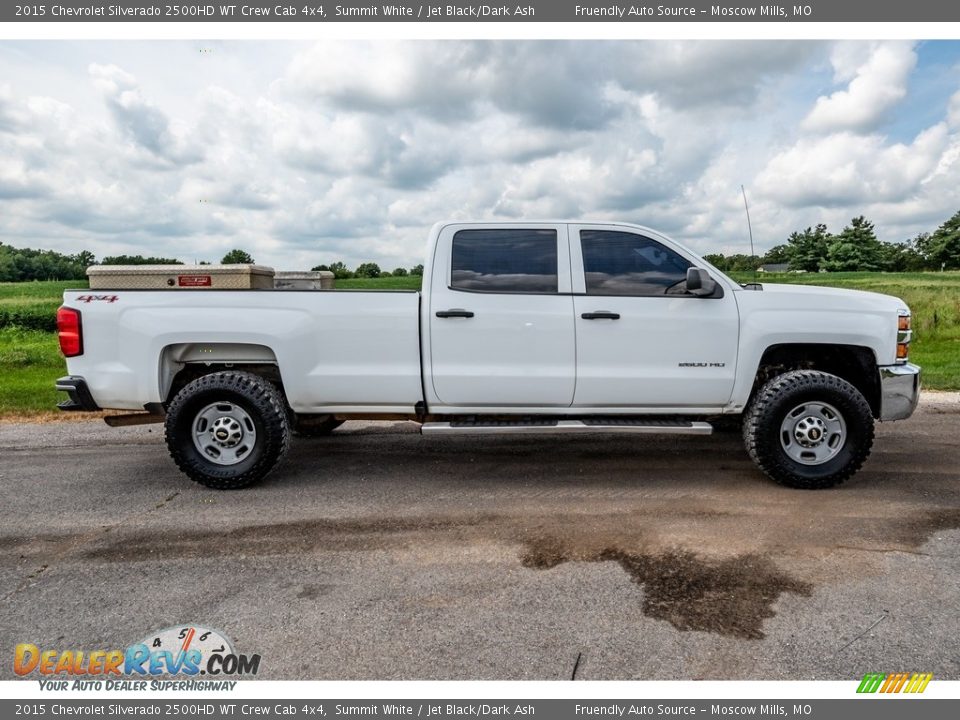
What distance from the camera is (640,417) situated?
5008 millimetres

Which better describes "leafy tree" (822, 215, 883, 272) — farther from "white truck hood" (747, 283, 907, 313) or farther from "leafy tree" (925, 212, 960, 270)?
"white truck hood" (747, 283, 907, 313)

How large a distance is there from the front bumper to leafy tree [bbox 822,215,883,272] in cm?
8318

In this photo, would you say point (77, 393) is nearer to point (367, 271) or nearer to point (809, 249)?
point (367, 271)

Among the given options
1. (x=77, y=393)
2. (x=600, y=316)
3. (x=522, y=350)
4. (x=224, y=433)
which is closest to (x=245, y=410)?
(x=224, y=433)

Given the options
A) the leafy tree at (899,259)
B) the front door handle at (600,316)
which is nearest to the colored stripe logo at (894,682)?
the front door handle at (600,316)

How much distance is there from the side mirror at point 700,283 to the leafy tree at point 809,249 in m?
83.9

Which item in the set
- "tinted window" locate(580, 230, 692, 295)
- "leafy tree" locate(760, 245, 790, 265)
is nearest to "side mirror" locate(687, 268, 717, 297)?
"tinted window" locate(580, 230, 692, 295)

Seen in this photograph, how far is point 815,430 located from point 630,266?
73.4 inches

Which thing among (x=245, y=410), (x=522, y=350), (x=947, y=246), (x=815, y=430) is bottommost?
(x=815, y=430)

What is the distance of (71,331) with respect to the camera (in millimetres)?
4691

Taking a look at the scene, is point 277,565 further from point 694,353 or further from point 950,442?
point 950,442

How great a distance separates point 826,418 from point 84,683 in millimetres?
4849

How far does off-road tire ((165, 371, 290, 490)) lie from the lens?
469 centimetres

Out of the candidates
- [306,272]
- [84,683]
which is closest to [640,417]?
[306,272]
